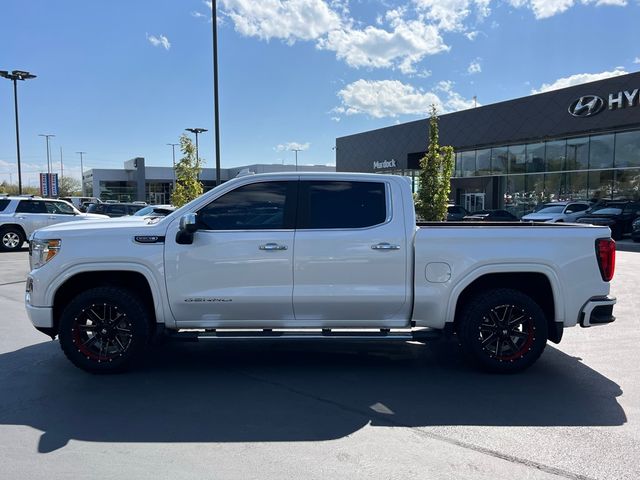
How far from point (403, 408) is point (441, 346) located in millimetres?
2069

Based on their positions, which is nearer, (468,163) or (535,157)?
(535,157)

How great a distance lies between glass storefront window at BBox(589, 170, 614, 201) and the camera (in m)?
27.5

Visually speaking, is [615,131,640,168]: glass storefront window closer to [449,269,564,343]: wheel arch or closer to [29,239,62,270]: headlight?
[449,269,564,343]: wheel arch

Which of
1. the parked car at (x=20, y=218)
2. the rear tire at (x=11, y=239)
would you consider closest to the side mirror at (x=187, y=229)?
the parked car at (x=20, y=218)

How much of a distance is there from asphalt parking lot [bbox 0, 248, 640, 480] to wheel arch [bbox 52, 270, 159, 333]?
635mm

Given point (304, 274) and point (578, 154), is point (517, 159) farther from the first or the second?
point (304, 274)

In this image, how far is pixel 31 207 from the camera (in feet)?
56.6

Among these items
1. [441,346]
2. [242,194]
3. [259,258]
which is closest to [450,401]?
[441,346]

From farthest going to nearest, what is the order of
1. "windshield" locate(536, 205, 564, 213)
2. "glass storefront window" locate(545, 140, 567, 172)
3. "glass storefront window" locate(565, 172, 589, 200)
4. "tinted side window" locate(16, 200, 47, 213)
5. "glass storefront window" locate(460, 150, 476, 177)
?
"glass storefront window" locate(460, 150, 476, 177) < "glass storefront window" locate(545, 140, 567, 172) < "glass storefront window" locate(565, 172, 589, 200) < "windshield" locate(536, 205, 564, 213) < "tinted side window" locate(16, 200, 47, 213)

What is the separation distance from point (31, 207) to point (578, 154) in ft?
89.8

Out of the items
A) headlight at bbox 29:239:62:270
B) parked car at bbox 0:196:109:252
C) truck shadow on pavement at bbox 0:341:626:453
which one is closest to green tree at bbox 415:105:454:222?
truck shadow on pavement at bbox 0:341:626:453

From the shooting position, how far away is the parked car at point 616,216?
2147cm

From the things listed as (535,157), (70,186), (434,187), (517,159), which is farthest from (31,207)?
(70,186)

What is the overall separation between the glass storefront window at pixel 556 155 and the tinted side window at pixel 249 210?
29.2 m
